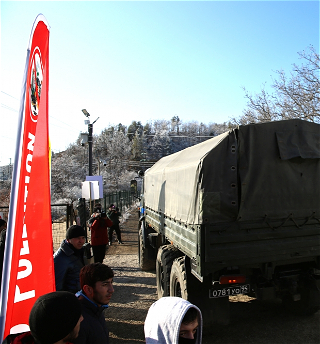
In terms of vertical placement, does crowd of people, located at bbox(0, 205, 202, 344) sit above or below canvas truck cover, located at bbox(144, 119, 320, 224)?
below

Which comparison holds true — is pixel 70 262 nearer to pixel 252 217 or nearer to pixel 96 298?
pixel 96 298

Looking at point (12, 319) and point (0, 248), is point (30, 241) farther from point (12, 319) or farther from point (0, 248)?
point (0, 248)

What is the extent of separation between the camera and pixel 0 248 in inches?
158

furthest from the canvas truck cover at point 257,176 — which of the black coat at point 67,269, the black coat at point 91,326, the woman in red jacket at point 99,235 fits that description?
the woman in red jacket at point 99,235

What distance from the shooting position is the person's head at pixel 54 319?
1.56 metres

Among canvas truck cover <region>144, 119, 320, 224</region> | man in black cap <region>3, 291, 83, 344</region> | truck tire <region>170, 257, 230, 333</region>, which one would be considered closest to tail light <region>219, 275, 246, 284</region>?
truck tire <region>170, 257, 230, 333</region>

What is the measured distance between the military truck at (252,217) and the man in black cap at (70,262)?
1.46m

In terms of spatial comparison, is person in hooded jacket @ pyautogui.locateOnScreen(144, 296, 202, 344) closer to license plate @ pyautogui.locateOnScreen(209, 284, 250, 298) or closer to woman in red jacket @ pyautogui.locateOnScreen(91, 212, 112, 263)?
license plate @ pyautogui.locateOnScreen(209, 284, 250, 298)

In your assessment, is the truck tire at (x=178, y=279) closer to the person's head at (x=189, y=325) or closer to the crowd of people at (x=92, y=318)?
the crowd of people at (x=92, y=318)

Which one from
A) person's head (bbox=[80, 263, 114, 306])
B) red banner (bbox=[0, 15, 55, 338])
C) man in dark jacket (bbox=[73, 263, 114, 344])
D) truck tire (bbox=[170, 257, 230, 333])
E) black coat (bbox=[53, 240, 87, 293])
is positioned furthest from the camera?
truck tire (bbox=[170, 257, 230, 333])

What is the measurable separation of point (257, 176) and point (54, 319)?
305 centimetres

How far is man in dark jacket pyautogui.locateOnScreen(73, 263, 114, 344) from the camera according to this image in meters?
2.10

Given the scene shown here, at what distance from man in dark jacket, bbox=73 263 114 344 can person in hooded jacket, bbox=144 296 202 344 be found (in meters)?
0.58

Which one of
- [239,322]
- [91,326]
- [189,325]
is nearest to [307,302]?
[239,322]
